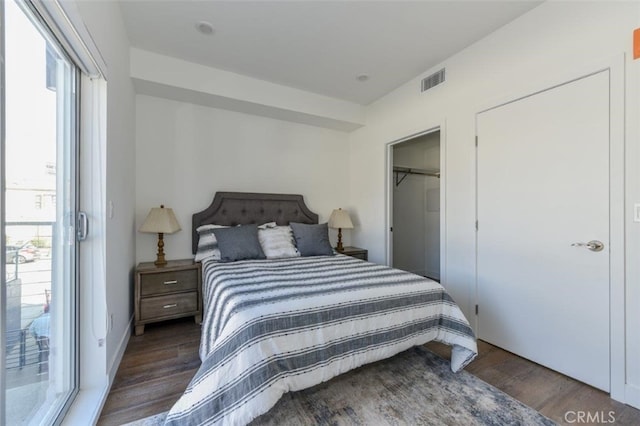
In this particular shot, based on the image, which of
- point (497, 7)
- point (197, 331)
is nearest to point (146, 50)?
point (197, 331)

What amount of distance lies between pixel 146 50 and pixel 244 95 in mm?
995

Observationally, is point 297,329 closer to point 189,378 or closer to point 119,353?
point 189,378

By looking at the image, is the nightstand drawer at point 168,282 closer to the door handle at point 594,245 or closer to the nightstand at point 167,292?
the nightstand at point 167,292

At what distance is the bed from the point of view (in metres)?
1.26

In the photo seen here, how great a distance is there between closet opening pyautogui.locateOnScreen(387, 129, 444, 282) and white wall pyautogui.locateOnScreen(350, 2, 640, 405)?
0.93 m

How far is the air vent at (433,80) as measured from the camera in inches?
113

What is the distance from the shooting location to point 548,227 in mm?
2066

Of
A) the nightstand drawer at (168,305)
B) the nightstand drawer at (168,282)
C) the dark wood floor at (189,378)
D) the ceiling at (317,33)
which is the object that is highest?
the ceiling at (317,33)

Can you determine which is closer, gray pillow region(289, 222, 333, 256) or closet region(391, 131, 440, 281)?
gray pillow region(289, 222, 333, 256)

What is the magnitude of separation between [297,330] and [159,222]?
2089 mm

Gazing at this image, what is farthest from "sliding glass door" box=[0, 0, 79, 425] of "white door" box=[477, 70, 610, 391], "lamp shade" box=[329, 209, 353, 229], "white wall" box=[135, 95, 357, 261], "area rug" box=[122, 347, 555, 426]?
"white door" box=[477, 70, 610, 391]

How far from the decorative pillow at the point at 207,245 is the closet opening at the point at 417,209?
2.89 metres

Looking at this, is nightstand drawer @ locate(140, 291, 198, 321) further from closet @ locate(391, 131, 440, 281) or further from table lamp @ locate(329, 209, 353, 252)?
closet @ locate(391, 131, 440, 281)

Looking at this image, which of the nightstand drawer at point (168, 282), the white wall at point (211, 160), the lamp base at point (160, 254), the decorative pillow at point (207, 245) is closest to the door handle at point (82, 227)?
the nightstand drawer at point (168, 282)
